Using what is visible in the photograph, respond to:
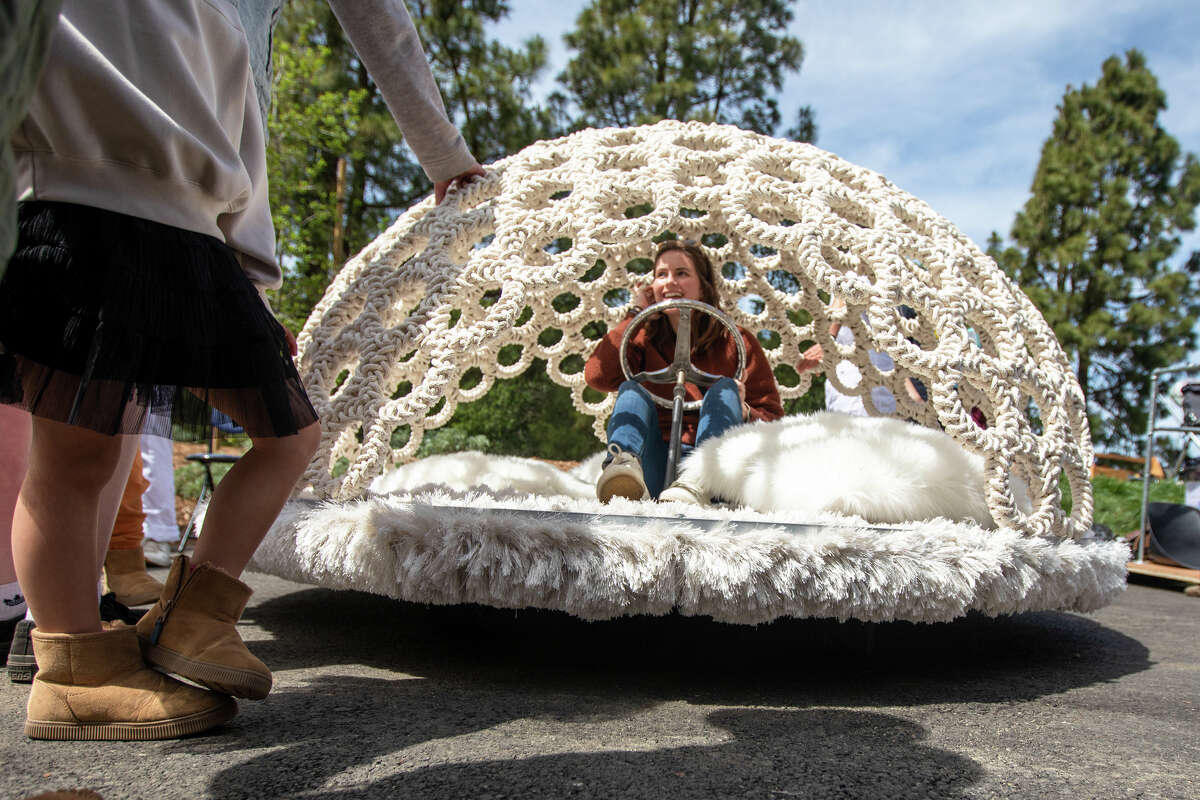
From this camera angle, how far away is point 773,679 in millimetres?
1638

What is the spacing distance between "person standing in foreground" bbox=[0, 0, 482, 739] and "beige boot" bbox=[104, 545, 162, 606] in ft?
3.58

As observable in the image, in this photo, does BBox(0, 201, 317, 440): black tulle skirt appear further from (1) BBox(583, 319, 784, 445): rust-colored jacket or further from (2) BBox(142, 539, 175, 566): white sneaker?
(2) BBox(142, 539, 175, 566): white sneaker

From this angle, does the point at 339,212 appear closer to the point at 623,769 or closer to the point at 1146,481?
the point at 1146,481

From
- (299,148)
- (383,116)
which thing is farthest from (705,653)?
(383,116)

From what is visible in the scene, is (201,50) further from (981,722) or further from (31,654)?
(981,722)

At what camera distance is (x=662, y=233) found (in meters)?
2.26

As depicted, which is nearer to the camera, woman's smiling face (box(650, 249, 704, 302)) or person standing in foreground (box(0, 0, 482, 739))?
person standing in foreground (box(0, 0, 482, 739))

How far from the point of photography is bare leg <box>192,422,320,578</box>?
1.25 meters

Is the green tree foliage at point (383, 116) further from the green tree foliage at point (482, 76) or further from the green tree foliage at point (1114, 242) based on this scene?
the green tree foliage at point (1114, 242)

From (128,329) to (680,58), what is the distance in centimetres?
915

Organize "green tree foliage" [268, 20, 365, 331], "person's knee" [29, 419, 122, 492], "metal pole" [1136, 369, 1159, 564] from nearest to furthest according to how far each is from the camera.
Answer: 1. "person's knee" [29, 419, 122, 492]
2. "metal pole" [1136, 369, 1159, 564]
3. "green tree foliage" [268, 20, 365, 331]

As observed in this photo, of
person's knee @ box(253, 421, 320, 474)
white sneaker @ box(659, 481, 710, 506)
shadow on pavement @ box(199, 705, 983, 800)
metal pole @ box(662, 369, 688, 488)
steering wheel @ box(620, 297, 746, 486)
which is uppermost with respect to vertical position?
steering wheel @ box(620, 297, 746, 486)

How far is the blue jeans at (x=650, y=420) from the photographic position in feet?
8.08

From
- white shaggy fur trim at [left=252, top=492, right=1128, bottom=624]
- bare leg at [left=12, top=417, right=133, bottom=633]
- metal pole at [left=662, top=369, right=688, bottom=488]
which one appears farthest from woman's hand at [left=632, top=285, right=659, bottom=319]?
bare leg at [left=12, top=417, right=133, bottom=633]
